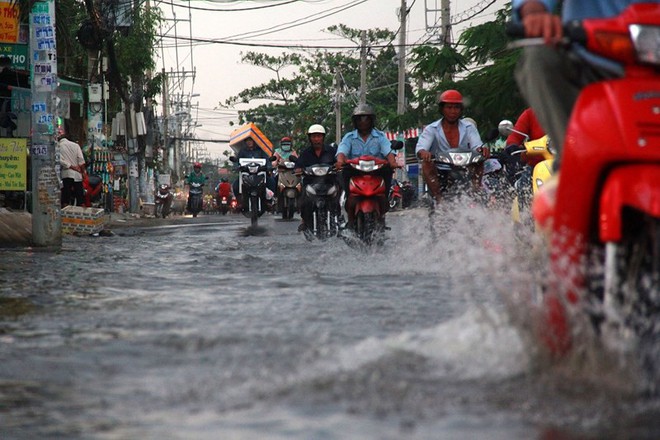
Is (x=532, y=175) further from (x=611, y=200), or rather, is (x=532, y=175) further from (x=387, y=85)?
(x=387, y=85)

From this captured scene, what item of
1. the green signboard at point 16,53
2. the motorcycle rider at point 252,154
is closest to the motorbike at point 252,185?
the motorcycle rider at point 252,154

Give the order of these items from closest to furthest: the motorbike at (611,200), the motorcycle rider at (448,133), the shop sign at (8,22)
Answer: the motorbike at (611,200) → the motorcycle rider at (448,133) → the shop sign at (8,22)

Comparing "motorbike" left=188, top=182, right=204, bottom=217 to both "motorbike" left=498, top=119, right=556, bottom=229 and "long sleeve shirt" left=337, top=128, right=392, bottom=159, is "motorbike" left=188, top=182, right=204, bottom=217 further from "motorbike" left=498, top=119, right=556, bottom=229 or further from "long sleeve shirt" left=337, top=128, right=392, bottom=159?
"motorbike" left=498, top=119, right=556, bottom=229

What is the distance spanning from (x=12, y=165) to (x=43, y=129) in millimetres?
1766

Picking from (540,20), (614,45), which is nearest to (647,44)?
(614,45)

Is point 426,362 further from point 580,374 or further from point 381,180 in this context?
point 381,180

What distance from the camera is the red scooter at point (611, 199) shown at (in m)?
3.63

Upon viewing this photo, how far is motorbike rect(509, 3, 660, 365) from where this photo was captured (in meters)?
3.63

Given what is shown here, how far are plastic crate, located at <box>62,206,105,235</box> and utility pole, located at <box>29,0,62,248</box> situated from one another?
2.99 meters

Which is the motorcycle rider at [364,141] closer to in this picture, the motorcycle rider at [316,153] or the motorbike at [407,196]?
the motorcycle rider at [316,153]

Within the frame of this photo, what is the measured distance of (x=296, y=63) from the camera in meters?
72.1

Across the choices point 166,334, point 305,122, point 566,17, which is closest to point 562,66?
point 566,17

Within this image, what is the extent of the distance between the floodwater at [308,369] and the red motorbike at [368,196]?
3.97 meters

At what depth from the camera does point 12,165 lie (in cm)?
1544
